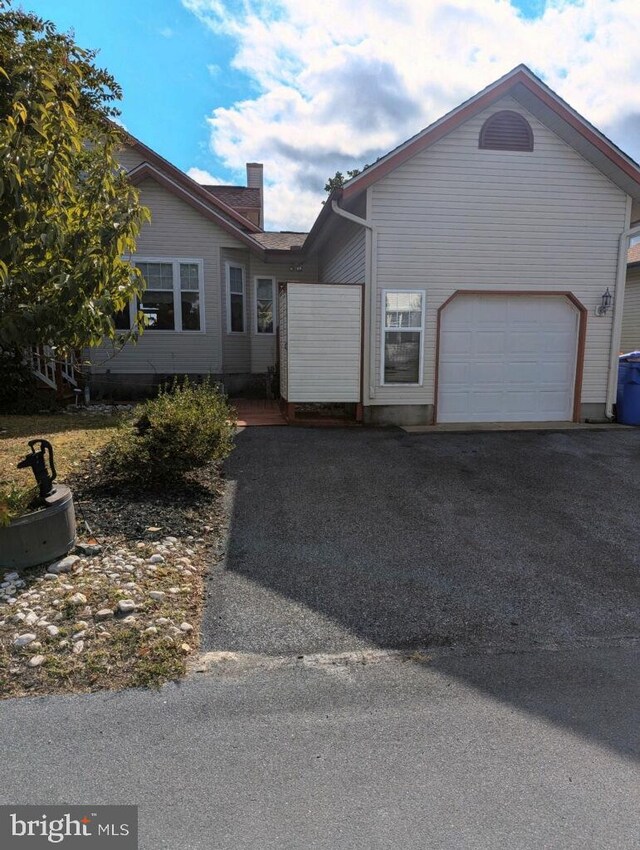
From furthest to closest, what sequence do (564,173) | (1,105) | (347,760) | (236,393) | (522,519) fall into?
(236,393), (564,173), (522,519), (1,105), (347,760)

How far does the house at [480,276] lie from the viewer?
931 cm

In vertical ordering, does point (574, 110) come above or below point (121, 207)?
above

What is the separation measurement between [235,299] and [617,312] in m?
8.74

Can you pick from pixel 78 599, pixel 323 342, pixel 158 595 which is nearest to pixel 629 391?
pixel 323 342

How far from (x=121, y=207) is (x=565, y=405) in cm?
906

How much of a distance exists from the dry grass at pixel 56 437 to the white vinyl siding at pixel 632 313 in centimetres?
1587

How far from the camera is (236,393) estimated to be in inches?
543

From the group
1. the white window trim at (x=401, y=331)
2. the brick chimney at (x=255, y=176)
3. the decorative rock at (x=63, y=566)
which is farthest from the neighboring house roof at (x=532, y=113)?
the brick chimney at (x=255, y=176)

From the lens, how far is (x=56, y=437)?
25.8ft

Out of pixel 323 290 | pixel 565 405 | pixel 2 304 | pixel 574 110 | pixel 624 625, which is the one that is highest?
pixel 574 110

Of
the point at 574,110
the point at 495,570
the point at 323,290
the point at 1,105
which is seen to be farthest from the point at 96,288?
the point at 574,110

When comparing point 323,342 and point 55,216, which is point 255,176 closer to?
point 323,342

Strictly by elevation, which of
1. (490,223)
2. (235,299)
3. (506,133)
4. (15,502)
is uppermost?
(506,133)

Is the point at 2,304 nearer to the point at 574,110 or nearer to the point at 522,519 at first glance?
the point at 522,519
